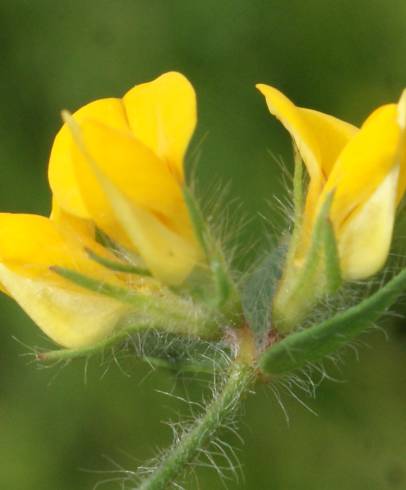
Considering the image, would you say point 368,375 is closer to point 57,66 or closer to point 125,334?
point 57,66

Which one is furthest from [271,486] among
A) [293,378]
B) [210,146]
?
[293,378]

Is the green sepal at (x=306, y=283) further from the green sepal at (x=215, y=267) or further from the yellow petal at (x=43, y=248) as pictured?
the yellow petal at (x=43, y=248)

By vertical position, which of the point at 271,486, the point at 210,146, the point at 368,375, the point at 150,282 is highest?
the point at 150,282

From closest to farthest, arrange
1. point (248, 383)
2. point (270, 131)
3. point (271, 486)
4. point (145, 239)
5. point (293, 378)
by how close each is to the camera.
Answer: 1. point (145, 239)
2. point (248, 383)
3. point (293, 378)
4. point (271, 486)
5. point (270, 131)

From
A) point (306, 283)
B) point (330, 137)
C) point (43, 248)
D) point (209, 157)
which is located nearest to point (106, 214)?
point (43, 248)

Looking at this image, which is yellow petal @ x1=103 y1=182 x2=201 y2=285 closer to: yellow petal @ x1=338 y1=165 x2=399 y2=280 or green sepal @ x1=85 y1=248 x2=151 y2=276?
green sepal @ x1=85 y1=248 x2=151 y2=276

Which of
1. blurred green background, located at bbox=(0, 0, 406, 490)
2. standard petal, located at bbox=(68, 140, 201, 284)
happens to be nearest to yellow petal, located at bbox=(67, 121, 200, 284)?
standard petal, located at bbox=(68, 140, 201, 284)
